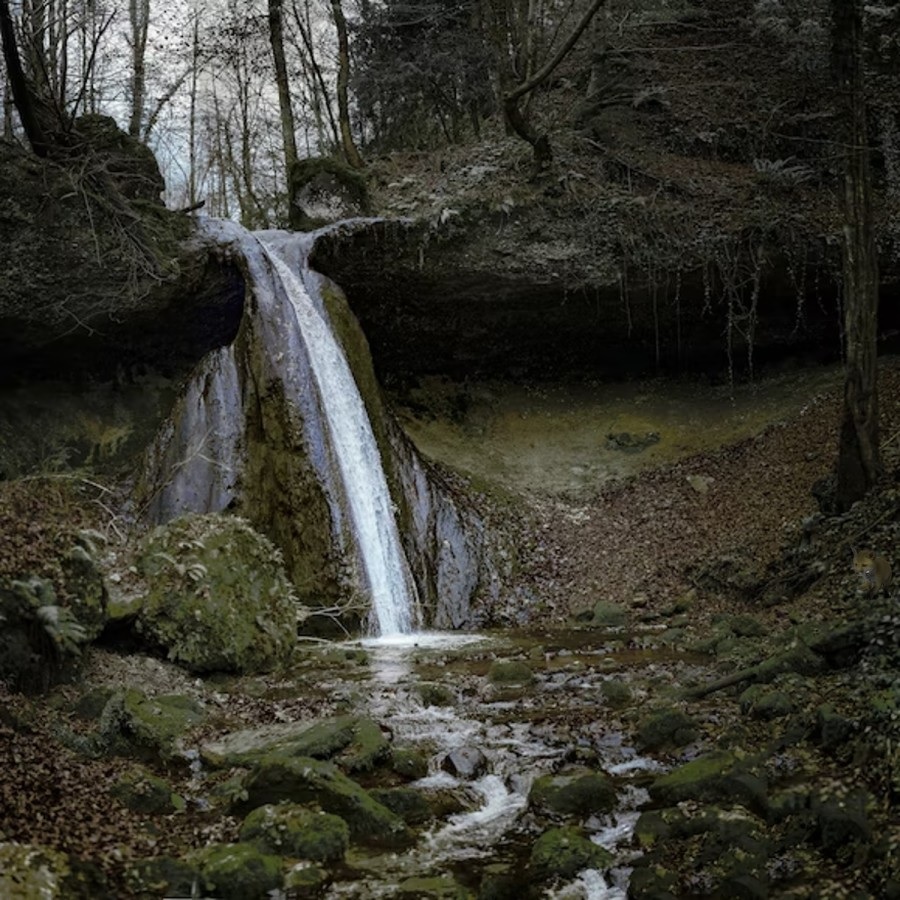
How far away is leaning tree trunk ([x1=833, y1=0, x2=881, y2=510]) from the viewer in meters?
10.2

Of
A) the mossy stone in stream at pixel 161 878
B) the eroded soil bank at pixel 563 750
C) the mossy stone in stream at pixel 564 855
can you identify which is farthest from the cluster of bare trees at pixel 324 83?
the mossy stone in stream at pixel 161 878

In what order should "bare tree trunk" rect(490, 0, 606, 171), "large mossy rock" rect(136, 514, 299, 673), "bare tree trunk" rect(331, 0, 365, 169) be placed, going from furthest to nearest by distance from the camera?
"bare tree trunk" rect(331, 0, 365, 169), "bare tree trunk" rect(490, 0, 606, 171), "large mossy rock" rect(136, 514, 299, 673)

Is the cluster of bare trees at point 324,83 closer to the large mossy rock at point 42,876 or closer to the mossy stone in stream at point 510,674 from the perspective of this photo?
the mossy stone in stream at point 510,674

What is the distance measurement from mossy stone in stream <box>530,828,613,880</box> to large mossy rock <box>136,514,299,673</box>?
4474mm

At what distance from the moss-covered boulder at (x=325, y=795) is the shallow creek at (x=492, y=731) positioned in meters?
0.17

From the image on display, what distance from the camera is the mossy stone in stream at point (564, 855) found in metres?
4.37

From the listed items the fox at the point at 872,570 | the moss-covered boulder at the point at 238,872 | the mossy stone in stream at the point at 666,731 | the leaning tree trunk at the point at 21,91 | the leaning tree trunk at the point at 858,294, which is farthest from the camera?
the leaning tree trunk at the point at 21,91

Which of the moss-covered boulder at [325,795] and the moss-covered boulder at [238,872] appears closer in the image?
the moss-covered boulder at [238,872]

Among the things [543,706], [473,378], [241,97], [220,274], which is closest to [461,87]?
[241,97]

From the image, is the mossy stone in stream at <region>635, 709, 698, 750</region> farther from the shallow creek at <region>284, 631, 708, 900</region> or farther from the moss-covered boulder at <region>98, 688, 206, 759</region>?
the moss-covered boulder at <region>98, 688, 206, 759</region>

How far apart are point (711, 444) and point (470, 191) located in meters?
6.42

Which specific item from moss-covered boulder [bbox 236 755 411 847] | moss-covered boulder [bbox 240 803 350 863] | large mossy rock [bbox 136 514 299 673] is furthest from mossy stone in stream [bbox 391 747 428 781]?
large mossy rock [bbox 136 514 299 673]

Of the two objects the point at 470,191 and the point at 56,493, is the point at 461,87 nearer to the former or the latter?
the point at 470,191

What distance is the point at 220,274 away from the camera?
15.0 meters
